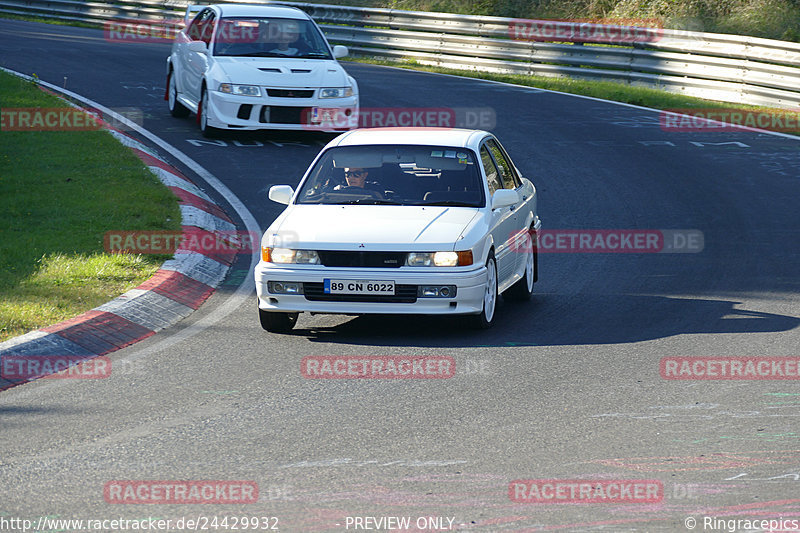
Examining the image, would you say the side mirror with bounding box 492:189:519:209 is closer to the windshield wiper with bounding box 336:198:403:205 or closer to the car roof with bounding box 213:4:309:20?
the windshield wiper with bounding box 336:198:403:205

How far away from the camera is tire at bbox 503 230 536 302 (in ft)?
33.8

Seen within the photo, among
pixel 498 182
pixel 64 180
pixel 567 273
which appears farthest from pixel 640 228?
pixel 64 180

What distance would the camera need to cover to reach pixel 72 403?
700 cm

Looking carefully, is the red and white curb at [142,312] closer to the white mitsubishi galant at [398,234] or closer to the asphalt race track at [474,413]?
the asphalt race track at [474,413]

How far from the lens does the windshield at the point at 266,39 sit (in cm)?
1812

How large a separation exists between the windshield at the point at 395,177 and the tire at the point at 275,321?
109 cm

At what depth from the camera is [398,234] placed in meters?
8.77

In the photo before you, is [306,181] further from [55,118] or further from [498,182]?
[55,118]

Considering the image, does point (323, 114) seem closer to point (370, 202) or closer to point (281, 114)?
point (281, 114)
